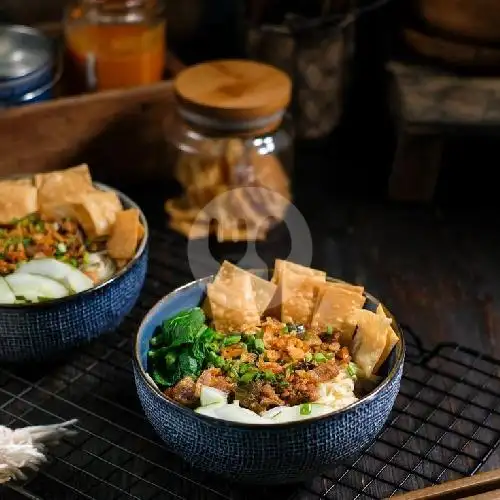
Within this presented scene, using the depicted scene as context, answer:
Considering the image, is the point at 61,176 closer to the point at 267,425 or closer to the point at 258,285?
the point at 258,285

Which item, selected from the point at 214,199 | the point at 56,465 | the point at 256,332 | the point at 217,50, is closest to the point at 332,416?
the point at 256,332

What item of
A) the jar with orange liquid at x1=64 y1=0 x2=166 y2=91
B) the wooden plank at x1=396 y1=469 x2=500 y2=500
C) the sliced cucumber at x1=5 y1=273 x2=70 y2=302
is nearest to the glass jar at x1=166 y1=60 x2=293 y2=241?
the jar with orange liquid at x1=64 y1=0 x2=166 y2=91

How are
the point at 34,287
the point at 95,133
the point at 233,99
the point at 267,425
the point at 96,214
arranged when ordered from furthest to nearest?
the point at 95,133 < the point at 233,99 < the point at 96,214 < the point at 34,287 < the point at 267,425

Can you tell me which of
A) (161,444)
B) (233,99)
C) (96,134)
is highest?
(233,99)

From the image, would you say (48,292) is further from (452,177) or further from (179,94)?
(452,177)

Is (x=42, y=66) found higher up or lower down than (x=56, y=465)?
higher up

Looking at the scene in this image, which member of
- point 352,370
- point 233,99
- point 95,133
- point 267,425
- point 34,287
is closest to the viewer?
point 267,425

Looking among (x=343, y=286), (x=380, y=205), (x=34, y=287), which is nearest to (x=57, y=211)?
(x=34, y=287)
